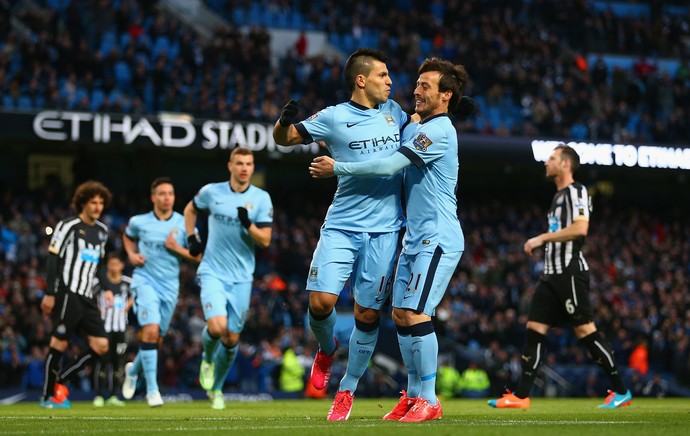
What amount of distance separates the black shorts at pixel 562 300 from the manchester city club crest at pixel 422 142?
14.0 feet

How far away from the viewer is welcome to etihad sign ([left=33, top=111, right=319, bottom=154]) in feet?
78.8

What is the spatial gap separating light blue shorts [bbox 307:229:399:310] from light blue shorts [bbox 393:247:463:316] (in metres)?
0.29

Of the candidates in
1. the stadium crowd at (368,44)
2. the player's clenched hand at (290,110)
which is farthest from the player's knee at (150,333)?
the stadium crowd at (368,44)

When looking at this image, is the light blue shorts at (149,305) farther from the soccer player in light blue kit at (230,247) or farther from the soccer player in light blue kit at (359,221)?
the soccer player in light blue kit at (359,221)

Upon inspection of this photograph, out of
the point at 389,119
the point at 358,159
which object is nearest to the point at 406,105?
the point at 389,119

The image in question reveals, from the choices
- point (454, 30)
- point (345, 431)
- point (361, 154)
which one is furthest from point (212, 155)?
point (345, 431)

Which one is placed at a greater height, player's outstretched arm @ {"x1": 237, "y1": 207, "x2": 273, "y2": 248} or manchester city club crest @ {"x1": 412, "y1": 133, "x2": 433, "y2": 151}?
manchester city club crest @ {"x1": 412, "y1": 133, "x2": 433, "y2": 151}

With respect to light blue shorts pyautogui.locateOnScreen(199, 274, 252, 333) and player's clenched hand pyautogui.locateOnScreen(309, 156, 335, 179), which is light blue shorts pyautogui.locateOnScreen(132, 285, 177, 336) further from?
player's clenched hand pyautogui.locateOnScreen(309, 156, 335, 179)

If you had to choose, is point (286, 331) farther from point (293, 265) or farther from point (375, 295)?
point (375, 295)

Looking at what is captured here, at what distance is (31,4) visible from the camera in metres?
28.1

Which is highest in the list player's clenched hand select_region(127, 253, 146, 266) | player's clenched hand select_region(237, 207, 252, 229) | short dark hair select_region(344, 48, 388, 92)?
short dark hair select_region(344, 48, 388, 92)

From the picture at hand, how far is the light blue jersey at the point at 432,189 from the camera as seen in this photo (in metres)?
7.80

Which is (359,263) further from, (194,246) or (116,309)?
(116,309)

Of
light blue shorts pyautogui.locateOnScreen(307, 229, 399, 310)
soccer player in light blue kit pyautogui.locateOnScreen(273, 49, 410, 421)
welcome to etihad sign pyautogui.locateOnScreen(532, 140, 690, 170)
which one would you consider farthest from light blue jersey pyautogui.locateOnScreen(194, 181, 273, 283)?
welcome to etihad sign pyautogui.locateOnScreen(532, 140, 690, 170)
